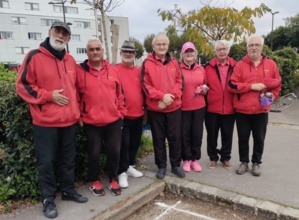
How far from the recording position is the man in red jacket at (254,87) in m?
3.83

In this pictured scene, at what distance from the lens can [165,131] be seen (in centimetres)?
401

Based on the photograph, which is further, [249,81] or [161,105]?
[249,81]

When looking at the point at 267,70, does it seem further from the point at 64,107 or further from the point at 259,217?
the point at 64,107

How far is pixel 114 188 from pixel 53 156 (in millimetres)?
911

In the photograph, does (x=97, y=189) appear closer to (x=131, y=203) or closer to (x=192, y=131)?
(x=131, y=203)

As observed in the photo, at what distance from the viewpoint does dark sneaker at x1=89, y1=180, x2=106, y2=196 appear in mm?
3606

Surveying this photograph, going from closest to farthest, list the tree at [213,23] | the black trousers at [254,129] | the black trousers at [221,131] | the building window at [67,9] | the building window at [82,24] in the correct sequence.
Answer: the black trousers at [254,129], the black trousers at [221,131], the tree at [213,23], the building window at [67,9], the building window at [82,24]

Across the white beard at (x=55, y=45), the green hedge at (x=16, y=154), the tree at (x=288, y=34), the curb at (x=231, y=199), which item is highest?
the tree at (x=288, y=34)

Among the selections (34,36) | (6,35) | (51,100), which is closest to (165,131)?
(51,100)

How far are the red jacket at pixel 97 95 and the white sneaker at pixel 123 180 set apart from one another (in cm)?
89

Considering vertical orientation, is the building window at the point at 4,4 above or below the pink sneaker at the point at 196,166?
above

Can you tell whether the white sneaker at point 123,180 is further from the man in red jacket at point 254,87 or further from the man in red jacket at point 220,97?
the man in red jacket at point 254,87

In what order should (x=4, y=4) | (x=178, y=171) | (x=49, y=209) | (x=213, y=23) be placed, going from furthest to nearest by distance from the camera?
(x=4, y=4), (x=213, y=23), (x=178, y=171), (x=49, y=209)

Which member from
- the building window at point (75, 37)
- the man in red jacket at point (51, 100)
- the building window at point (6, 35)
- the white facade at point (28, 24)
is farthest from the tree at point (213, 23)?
the building window at point (75, 37)
